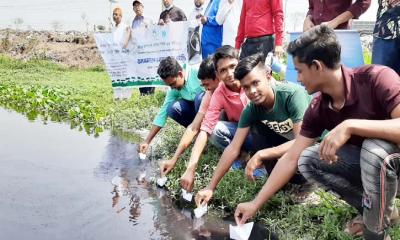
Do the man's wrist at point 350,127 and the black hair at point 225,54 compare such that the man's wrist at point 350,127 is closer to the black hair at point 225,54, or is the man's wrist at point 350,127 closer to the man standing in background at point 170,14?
the black hair at point 225,54

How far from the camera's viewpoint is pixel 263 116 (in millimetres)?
3301

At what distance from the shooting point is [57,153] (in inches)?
209

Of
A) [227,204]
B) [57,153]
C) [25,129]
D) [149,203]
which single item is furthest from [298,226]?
[25,129]

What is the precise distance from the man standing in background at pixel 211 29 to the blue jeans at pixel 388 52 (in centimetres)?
293

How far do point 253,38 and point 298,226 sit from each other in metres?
2.51

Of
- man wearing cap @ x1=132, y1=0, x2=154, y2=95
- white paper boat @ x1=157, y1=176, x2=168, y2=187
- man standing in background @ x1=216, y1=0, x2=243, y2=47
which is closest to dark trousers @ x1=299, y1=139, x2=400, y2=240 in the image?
white paper boat @ x1=157, y1=176, x2=168, y2=187

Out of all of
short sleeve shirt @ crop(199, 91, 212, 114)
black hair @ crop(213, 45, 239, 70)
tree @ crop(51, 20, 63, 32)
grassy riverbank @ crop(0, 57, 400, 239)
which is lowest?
tree @ crop(51, 20, 63, 32)

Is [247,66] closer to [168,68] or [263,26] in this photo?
[168,68]

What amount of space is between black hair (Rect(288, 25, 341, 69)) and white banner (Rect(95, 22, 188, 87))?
508cm

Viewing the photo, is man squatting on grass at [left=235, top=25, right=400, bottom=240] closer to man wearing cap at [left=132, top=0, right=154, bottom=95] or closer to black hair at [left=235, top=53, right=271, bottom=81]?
black hair at [left=235, top=53, right=271, bottom=81]

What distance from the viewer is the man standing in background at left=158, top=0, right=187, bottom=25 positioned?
300 inches

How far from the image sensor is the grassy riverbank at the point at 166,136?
2.88 meters

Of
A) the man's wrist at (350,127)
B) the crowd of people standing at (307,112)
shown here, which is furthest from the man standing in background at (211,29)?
the man's wrist at (350,127)

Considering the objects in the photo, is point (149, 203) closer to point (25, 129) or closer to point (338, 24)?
point (338, 24)
